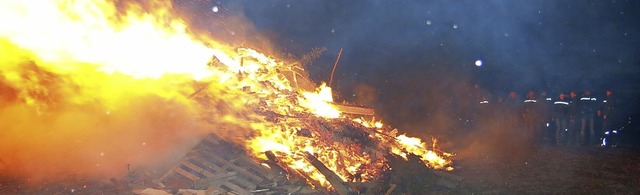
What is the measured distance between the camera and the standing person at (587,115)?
36.0ft

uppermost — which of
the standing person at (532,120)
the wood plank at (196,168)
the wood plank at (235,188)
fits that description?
the standing person at (532,120)

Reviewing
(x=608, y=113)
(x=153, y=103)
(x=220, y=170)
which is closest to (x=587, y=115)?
(x=608, y=113)

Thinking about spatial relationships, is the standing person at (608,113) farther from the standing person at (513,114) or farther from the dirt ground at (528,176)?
the standing person at (513,114)

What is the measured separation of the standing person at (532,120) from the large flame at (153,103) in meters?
5.44

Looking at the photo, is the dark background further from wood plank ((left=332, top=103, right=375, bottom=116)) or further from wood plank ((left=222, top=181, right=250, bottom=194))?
wood plank ((left=222, top=181, right=250, bottom=194))

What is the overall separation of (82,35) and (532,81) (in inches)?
616

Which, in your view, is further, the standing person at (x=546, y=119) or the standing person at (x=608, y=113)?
the standing person at (x=546, y=119)

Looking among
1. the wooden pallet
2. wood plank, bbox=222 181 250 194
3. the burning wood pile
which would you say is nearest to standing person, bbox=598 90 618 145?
the burning wood pile

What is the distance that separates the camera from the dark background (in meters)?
14.1

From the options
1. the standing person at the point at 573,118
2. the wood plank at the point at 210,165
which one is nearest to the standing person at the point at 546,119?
the standing person at the point at 573,118

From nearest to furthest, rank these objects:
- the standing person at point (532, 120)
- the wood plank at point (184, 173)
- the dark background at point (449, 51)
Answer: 1. the wood plank at point (184, 173)
2. the standing person at point (532, 120)
3. the dark background at point (449, 51)

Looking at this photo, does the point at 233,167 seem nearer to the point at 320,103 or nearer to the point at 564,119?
the point at 320,103

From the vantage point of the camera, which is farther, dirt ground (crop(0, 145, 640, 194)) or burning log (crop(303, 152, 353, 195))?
dirt ground (crop(0, 145, 640, 194))

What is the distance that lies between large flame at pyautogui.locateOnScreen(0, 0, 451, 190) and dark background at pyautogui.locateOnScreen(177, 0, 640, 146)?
19.1 feet
